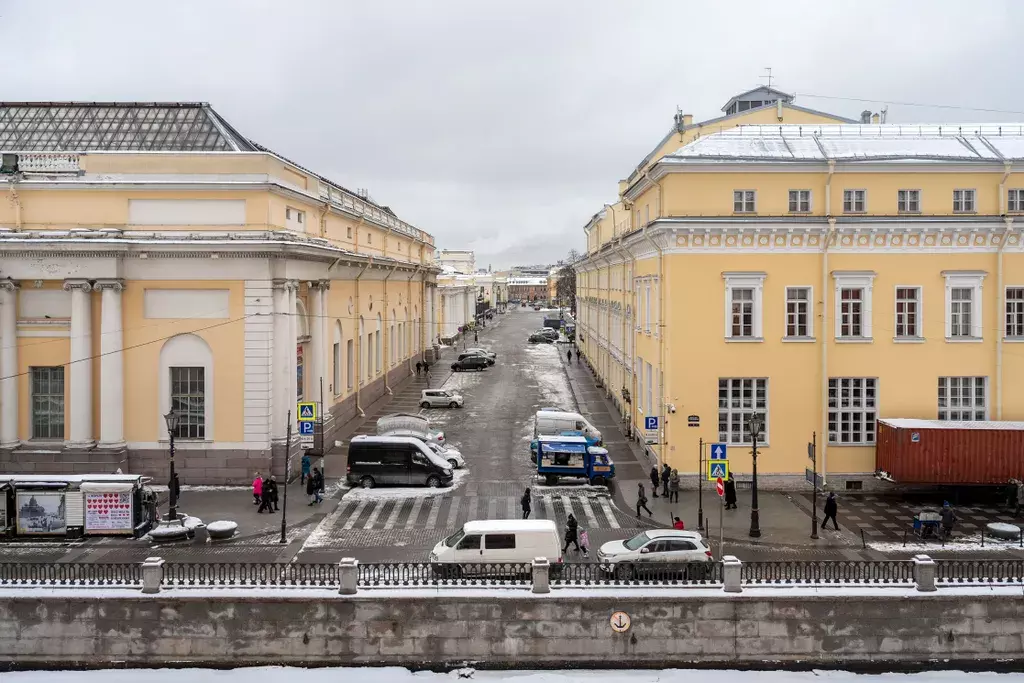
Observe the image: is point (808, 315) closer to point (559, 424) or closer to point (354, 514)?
point (559, 424)

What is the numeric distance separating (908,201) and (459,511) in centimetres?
1839

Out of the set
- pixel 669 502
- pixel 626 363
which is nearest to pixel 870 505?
pixel 669 502

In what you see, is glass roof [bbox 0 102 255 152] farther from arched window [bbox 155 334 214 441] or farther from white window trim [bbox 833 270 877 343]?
white window trim [bbox 833 270 877 343]

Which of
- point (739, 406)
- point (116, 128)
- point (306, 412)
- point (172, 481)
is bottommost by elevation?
point (172, 481)

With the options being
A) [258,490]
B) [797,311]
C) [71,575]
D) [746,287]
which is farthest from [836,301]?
[71,575]

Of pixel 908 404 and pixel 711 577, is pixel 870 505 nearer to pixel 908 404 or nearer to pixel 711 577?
pixel 908 404

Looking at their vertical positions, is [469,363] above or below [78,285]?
below

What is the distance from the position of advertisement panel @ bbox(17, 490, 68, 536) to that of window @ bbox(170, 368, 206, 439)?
6.84 metres

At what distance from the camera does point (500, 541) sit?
64.3ft

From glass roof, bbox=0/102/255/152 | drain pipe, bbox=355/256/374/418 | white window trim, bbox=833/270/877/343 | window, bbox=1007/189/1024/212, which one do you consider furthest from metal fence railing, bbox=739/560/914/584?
drain pipe, bbox=355/256/374/418

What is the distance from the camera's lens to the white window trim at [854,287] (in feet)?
93.7

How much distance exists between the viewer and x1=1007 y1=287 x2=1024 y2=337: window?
28.8 m

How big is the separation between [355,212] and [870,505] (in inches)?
1161

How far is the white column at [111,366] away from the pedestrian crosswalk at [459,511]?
8.59m
